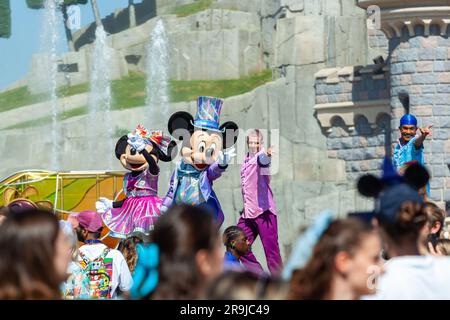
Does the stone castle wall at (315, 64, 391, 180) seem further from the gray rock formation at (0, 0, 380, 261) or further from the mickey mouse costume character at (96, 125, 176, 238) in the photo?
the mickey mouse costume character at (96, 125, 176, 238)

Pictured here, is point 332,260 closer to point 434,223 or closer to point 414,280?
point 414,280

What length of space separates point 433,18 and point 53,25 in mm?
14711

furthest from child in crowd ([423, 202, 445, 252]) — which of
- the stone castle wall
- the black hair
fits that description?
the stone castle wall

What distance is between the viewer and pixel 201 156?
970 cm

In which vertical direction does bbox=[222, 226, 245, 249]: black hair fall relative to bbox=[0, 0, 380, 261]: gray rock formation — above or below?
below

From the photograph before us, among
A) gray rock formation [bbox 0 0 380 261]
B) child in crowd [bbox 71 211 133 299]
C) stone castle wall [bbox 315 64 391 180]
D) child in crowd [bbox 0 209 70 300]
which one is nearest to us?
child in crowd [bbox 0 209 70 300]

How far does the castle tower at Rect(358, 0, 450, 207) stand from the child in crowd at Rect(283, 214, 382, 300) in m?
14.2

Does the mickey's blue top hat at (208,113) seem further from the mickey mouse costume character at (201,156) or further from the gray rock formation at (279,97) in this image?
the gray rock formation at (279,97)

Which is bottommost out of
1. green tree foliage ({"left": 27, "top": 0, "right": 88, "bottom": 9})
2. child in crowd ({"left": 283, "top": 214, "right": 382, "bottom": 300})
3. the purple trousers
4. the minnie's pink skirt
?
the purple trousers

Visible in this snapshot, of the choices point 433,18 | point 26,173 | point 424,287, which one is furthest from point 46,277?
point 433,18

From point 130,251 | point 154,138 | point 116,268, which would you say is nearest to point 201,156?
point 154,138

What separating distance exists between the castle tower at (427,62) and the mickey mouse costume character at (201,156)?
338 inches

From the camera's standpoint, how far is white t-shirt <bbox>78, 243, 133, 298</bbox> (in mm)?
7145
